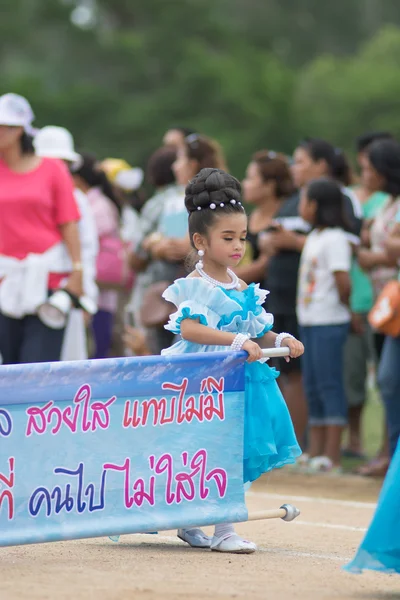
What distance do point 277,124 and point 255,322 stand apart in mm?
37865

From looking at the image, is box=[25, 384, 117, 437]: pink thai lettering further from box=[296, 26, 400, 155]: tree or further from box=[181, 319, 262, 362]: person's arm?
box=[296, 26, 400, 155]: tree

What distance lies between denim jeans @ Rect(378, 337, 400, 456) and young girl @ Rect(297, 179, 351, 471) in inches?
28.5

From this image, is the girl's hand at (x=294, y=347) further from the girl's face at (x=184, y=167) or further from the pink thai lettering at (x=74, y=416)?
the girl's face at (x=184, y=167)

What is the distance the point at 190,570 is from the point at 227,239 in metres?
1.45

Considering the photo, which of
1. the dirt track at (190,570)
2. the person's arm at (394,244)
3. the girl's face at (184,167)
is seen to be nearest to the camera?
the dirt track at (190,570)

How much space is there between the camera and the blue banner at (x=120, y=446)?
5473 millimetres

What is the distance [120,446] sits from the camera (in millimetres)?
5688

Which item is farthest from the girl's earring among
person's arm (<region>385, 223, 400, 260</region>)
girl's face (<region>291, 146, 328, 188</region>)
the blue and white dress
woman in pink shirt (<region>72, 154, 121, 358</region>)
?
woman in pink shirt (<region>72, 154, 121, 358</region>)

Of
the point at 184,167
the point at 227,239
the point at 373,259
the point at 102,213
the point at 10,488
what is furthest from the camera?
the point at 102,213

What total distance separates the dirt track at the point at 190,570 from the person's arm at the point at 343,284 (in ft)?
9.09

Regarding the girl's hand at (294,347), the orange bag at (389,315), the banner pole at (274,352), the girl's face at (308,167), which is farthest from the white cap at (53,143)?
the banner pole at (274,352)

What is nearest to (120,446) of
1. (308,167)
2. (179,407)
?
(179,407)

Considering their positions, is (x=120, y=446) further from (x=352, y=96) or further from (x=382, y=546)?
(x=352, y=96)

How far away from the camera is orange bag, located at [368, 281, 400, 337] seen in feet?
28.9
